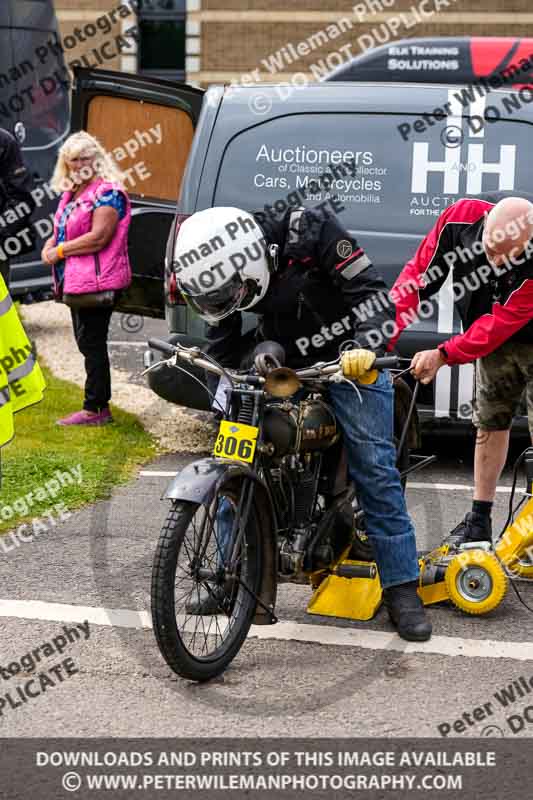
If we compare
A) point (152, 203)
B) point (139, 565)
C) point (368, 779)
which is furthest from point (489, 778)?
point (152, 203)

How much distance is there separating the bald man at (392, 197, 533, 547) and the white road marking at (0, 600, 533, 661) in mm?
797

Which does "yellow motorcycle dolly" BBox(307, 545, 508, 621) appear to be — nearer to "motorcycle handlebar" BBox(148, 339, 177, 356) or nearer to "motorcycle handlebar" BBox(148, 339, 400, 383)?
"motorcycle handlebar" BBox(148, 339, 400, 383)

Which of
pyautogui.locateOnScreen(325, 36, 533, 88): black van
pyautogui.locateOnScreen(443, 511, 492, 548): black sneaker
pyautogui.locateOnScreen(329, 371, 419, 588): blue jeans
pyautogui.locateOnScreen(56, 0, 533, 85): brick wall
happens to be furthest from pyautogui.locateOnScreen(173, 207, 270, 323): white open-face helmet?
pyautogui.locateOnScreen(56, 0, 533, 85): brick wall

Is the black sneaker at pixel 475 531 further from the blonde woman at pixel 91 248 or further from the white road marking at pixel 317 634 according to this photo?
the blonde woman at pixel 91 248

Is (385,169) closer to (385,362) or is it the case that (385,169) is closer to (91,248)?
(91,248)

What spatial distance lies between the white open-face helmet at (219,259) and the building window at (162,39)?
2775 cm

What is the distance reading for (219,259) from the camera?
4.00 metres

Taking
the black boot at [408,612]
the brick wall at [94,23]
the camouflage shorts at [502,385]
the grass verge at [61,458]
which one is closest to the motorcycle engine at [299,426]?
the black boot at [408,612]

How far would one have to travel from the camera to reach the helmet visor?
4051 mm

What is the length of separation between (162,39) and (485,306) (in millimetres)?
27609

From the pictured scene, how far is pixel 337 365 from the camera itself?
4.20 m

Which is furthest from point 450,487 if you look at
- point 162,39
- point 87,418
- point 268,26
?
point 162,39

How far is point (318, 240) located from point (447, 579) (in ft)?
4.50

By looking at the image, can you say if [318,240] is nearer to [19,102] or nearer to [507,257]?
[507,257]
